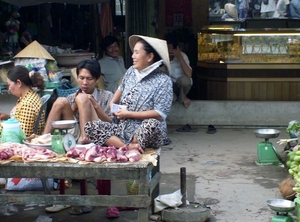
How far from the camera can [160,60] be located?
5.30 meters

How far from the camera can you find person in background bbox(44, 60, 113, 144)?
5387 mm

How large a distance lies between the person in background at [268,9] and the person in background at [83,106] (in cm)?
618

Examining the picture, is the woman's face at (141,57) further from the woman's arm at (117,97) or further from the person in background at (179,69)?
the person in background at (179,69)

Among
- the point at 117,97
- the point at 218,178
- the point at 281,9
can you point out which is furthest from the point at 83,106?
the point at 281,9

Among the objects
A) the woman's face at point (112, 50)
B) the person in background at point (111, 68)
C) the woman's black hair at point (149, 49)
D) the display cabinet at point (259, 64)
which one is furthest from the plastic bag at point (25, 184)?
the display cabinet at point (259, 64)

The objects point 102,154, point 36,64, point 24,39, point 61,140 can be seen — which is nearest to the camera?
point 102,154

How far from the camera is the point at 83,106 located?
17.6ft

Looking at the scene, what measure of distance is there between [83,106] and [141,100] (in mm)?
530

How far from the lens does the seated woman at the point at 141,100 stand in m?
5.16

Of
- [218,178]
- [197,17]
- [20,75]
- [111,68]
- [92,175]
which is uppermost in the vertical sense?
[197,17]

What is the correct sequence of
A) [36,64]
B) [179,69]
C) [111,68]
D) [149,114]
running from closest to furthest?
[149,114] < [36,64] < [111,68] < [179,69]

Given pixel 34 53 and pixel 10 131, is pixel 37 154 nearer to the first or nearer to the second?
pixel 10 131

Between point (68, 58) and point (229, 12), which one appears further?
point (229, 12)

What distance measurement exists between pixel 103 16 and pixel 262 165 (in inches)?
154
